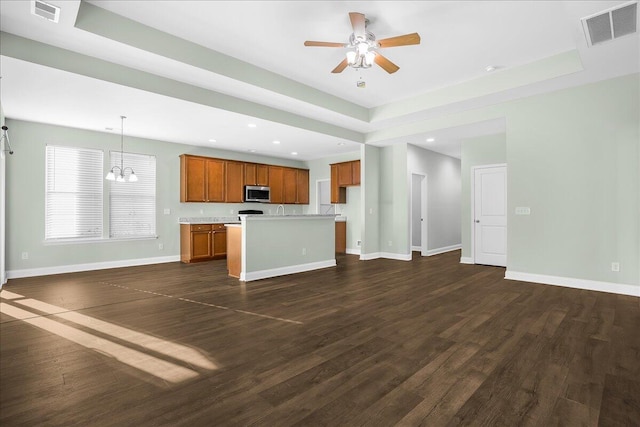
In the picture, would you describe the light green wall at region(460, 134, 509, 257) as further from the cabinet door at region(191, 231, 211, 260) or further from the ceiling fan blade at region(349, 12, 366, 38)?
the cabinet door at region(191, 231, 211, 260)

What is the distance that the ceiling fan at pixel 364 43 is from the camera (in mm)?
3219

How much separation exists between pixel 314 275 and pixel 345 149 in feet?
12.9

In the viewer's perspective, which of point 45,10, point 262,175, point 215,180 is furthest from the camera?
point 262,175

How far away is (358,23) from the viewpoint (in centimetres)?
323

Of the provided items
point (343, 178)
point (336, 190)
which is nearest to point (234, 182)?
point (336, 190)

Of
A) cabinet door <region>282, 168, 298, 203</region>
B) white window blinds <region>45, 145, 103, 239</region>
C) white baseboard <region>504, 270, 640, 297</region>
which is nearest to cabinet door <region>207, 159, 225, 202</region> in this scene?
cabinet door <region>282, 168, 298, 203</region>

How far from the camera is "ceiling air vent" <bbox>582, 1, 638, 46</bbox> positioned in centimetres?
295

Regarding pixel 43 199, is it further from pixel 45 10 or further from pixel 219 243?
pixel 45 10

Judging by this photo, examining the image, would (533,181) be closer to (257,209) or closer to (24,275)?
(257,209)

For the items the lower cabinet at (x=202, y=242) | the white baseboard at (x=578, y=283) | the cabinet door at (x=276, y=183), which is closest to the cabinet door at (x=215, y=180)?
the lower cabinet at (x=202, y=242)

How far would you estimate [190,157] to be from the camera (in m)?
7.53

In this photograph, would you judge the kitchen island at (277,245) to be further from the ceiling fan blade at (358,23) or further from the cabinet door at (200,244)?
the ceiling fan blade at (358,23)

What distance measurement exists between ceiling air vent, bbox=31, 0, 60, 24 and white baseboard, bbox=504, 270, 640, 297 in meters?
6.62

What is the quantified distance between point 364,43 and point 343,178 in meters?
5.46
